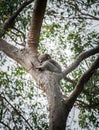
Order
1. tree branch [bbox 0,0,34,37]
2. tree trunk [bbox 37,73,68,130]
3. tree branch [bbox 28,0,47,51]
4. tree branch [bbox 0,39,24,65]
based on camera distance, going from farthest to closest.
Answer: tree branch [bbox 0,0,34,37], tree branch [bbox 28,0,47,51], tree branch [bbox 0,39,24,65], tree trunk [bbox 37,73,68,130]

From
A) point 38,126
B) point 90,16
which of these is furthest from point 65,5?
point 38,126

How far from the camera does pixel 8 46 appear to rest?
191 inches

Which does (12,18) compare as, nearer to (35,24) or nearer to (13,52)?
(35,24)

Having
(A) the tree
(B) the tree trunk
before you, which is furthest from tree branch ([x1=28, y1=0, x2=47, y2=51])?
(B) the tree trunk

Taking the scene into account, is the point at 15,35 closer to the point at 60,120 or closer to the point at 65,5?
the point at 65,5

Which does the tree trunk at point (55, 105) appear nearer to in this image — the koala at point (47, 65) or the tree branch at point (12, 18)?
the koala at point (47, 65)

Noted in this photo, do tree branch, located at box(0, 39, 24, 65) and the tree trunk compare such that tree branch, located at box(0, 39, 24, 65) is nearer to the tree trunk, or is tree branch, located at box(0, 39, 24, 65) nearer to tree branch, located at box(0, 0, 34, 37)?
tree branch, located at box(0, 0, 34, 37)

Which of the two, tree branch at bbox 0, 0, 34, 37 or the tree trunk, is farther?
tree branch at bbox 0, 0, 34, 37

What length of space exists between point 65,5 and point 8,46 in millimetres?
2207

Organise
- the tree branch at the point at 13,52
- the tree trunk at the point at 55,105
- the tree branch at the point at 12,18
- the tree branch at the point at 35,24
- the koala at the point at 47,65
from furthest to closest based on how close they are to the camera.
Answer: the tree branch at the point at 12,18, the tree branch at the point at 35,24, the tree branch at the point at 13,52, the koala at the point at 47,65, the tree trunk at the point at 55,105

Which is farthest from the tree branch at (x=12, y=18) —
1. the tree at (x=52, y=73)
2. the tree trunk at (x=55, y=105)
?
the tree trunk at (x=55, y=105)

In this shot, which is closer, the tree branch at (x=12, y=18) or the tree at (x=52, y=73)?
the tree at (x=52, y=73)

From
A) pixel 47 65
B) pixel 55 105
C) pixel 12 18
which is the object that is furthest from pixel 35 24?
pixel 55 105

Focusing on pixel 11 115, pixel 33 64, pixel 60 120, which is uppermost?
pixel 33 64
